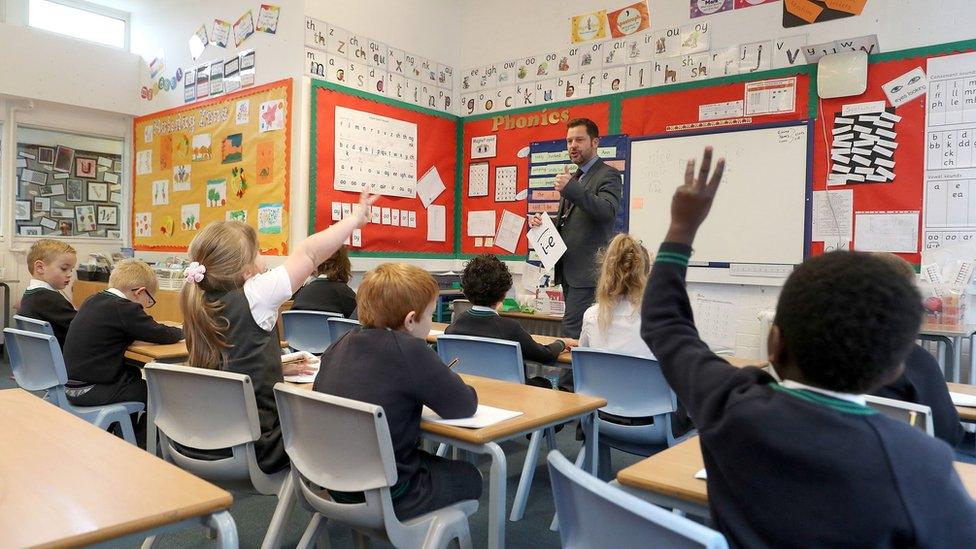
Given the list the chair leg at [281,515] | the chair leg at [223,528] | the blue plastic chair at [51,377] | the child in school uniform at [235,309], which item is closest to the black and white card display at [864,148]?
the child in school uniform at [235,309]

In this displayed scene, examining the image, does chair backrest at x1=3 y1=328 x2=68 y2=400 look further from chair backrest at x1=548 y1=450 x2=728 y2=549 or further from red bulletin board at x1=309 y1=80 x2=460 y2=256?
red bulletin board at x1=309 y1=80 x2=460 y2=256

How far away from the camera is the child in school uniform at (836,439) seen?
0.81 metres

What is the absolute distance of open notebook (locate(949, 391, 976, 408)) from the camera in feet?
6.69

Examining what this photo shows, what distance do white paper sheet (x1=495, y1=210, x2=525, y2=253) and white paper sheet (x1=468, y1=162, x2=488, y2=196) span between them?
34cm

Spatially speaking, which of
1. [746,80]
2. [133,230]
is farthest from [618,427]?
[133,230]

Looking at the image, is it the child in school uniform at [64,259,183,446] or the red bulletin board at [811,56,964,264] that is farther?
the red bulletin board at [811,56,964,264]

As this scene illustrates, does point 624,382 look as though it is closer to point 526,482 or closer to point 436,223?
point 526,482

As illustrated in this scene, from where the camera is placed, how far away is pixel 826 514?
0.84 m

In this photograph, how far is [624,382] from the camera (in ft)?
7.98

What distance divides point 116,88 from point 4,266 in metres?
1.92

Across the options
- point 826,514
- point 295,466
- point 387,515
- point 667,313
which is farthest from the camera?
point 295,466

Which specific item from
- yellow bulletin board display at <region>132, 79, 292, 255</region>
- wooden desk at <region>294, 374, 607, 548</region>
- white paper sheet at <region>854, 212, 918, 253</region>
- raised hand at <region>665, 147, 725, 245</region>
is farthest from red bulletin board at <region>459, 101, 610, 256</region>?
raised hand at <region>665, 147, 725, 245</region>

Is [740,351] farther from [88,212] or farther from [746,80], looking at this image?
[88,212]

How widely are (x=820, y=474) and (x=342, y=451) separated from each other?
1.05m
